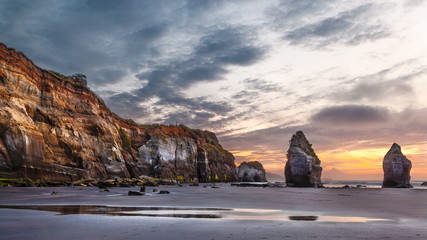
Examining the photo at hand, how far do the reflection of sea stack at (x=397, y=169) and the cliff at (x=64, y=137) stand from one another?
57923 millimetres

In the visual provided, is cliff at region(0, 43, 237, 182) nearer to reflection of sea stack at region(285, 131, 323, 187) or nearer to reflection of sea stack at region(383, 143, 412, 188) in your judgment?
reflection of sea stack at region(285, 131, 323, 187)

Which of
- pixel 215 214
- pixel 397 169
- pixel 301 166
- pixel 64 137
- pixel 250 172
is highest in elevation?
pixel 64 137

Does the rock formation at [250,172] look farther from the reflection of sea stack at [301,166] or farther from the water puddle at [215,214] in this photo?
the water puddle at [215,214]

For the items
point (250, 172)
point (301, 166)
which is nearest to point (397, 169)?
point (301, 166)

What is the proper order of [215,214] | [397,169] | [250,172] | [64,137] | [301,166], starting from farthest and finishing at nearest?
1. [250,172]
2. [301,166]
3. [397,169]
4. [64,137]
5. [215,214]

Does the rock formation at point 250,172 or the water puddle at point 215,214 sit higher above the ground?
the water puddle at point 215,214

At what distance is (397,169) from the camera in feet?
221

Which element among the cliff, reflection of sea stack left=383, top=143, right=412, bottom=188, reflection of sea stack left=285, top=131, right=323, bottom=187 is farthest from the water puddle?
reflection of sea stack left=383, top=143, right=412, bottom=188

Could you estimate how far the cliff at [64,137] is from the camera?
134ft

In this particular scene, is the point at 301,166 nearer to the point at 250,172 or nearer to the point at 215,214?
the point at 215,214

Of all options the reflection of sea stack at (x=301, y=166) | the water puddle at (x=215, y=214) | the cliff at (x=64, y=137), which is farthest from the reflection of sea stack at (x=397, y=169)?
the water puddle at (x=215, y=214)

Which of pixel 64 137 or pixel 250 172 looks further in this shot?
pixel 250 172

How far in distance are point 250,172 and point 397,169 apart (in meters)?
86.4

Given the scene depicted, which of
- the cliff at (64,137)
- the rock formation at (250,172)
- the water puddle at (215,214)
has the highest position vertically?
the cliff at (64,137)
